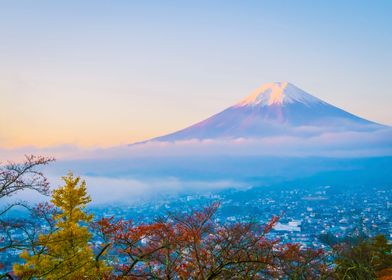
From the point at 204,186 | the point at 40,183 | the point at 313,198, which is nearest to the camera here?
the point at 40,183

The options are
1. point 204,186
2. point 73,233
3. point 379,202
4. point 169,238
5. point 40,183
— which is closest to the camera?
point 40,183

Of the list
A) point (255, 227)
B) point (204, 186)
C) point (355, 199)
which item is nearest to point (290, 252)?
point (255, 227)

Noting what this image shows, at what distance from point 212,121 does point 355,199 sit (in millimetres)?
Answer: 93602

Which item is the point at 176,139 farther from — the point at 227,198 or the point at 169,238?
the point at 169,238

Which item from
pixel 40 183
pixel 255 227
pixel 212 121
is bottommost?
pixel 255 227

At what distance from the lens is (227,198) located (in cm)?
11188

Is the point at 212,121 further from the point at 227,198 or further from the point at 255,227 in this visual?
the point at 255,227

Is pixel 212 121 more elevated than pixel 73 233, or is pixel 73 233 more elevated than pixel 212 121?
pixel 212 121

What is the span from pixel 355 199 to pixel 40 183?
326ft

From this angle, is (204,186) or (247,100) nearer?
(204,186)

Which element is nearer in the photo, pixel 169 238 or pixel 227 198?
pixel 169 238

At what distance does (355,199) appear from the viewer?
9950 cm

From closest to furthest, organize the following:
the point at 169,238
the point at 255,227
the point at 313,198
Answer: the point at 169,238 < the point at 255,227 < the point at 313,198

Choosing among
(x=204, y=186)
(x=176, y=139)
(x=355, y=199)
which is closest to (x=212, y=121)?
(x=176, y=139)
